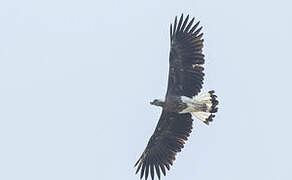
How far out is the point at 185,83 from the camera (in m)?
21.5

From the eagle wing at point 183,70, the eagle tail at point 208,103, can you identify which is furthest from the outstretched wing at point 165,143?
the eagle tail at point 208,103

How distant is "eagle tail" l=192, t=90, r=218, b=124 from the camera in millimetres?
21125

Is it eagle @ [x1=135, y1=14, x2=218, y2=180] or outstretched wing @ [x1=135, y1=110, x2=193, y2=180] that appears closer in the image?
eagle @ [x1=135, y1=14, x2=218, y2=180]

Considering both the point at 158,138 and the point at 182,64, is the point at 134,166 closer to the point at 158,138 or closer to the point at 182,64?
the point at 158,138

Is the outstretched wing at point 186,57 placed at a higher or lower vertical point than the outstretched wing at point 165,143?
higher

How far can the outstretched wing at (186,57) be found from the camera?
21344mm

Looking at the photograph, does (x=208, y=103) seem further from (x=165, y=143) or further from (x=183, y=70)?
(x=165, y=143)

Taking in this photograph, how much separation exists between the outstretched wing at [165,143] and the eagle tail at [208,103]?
0.71 metres

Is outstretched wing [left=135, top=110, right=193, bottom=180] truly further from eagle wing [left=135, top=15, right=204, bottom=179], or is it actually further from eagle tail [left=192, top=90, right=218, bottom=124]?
eagle tail [left=192, top=90, right=218, bottom=124]

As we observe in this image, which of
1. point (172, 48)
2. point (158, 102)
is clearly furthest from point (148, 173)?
point (172, 48)

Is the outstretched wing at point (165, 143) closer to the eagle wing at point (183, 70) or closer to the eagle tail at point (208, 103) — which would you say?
the eagle wing at point (183, 70)

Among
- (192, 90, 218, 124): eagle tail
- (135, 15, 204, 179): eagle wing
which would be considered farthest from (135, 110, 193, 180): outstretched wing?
(192, 90, 218, 124): eagle tail

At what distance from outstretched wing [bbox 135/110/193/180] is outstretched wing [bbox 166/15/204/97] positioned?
1013 millimetres

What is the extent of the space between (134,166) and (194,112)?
8.33 feet
